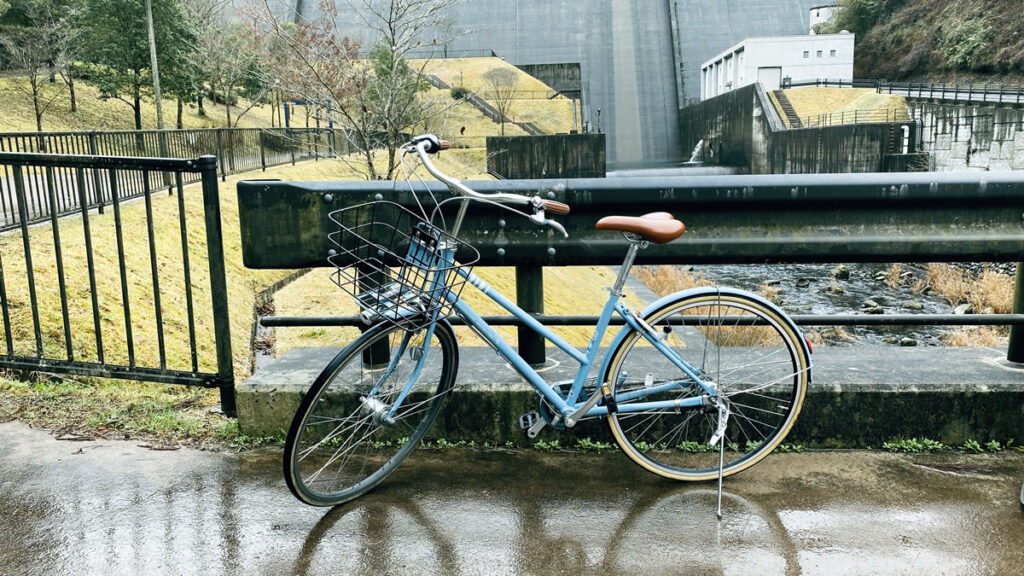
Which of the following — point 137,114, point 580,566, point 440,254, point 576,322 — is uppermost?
point 137,114

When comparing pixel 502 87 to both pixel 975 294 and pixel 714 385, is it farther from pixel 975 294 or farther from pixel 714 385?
pixel 714 385

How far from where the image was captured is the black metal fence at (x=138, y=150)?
12.2 metres

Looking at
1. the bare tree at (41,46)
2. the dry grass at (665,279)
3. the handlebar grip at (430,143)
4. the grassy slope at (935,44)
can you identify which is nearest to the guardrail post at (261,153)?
the dry grass at (665,279)

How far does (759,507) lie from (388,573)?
1518mm

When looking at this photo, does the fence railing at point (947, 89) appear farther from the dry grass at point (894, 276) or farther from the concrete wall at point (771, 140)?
the dry grass at point (894, 276)

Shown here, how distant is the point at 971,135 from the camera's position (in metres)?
31.2

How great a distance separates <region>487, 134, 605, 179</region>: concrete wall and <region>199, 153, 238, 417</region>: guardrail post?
36.5 m

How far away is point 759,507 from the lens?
334cm

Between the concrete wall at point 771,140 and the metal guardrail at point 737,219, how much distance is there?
111 feet

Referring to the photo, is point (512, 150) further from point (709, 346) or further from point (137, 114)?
point (709, 346)

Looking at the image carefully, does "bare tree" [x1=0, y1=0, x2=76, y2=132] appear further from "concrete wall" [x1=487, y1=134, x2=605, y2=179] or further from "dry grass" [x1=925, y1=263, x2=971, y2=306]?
"dry grass" [x1=925, y1=263, x2=971, y2=306]

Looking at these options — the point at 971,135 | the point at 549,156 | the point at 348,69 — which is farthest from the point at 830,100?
the point at 348,69

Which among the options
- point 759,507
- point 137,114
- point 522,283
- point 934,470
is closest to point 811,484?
point 759,507

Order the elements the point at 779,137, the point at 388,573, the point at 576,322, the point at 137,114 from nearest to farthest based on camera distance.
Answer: the point at 388,573, the point at 576,322, the point at 137,114, the point at 779,137
